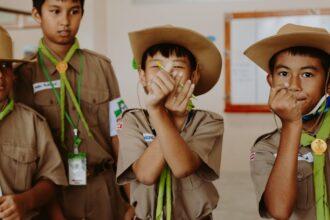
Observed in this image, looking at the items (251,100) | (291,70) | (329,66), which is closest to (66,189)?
(291,70)

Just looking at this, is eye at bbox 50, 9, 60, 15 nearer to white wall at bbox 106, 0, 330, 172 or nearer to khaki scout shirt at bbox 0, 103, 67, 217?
khaki scout shirt at bbox 0, 103, 67, 217

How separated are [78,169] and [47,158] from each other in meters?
0.16

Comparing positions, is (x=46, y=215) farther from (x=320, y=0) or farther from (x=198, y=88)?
(x=320, y=0)

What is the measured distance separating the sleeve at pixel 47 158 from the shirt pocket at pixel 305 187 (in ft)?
3.06

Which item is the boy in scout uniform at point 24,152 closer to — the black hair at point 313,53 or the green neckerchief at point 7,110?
the green neckerchief at point 7,110

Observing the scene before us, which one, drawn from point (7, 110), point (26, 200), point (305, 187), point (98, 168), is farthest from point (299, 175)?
point (7, 110)

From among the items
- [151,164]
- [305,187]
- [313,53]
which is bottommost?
[305,187]

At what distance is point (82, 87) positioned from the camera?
6.42ft

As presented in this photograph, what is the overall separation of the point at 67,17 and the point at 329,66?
110cm

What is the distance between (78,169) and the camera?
6.13 feet

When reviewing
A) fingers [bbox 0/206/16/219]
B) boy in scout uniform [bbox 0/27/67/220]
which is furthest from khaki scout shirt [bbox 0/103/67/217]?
fingers [bbox 0/206/16/219]


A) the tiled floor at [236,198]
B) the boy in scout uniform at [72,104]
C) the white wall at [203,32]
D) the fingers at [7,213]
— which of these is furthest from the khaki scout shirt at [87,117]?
the white wall at [203,32]

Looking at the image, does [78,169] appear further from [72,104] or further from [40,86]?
[40,86]

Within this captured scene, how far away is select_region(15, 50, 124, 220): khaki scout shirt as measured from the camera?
6.25 ft
